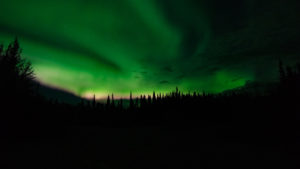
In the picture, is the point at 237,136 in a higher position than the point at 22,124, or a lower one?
lower

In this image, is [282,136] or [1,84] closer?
[1,84]

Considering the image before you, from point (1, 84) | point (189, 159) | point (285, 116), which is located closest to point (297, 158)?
point (285, 116)

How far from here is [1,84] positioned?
15344mm

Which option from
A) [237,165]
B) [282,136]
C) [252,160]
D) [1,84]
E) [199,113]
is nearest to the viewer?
[237,165]

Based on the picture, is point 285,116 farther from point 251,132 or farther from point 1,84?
point 1,84

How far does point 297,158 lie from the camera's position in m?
15.2

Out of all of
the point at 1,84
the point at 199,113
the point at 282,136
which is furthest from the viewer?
the point at 199,113

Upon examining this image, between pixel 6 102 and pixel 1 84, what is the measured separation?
186 centimetres

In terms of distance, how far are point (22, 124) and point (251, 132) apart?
28.9 m

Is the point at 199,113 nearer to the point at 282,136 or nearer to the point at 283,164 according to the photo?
the point at 282,136

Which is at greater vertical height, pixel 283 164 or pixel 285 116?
pixel 285 116

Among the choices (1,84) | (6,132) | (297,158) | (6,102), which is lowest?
(297,158)

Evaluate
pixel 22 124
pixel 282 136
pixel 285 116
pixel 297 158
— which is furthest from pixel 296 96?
pixel 22 124

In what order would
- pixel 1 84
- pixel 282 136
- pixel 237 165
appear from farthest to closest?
pixel 282 136 → pixel 1 84 → pixel 237 165
